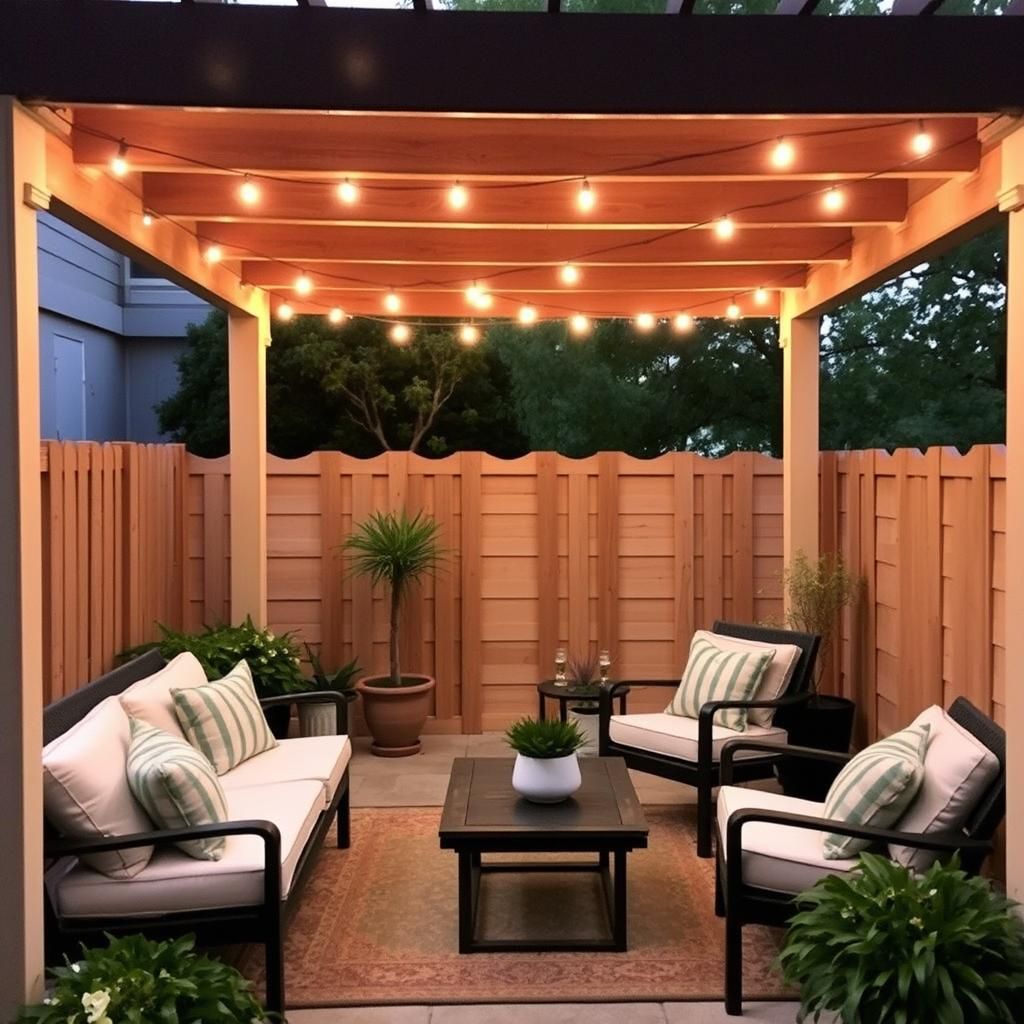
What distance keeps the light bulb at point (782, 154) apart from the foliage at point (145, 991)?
10.2ft

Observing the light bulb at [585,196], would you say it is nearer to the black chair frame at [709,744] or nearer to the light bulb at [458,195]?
the light bulb at [458,195]

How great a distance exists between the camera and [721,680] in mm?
5684

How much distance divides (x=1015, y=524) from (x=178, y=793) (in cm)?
254

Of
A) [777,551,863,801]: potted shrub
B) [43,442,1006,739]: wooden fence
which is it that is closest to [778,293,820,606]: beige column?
[777,551,863,801]: potted shrub

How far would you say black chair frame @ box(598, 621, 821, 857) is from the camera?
512cm

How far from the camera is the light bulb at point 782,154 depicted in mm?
3986

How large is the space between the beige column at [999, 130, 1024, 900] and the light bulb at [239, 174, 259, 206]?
258 centimetres

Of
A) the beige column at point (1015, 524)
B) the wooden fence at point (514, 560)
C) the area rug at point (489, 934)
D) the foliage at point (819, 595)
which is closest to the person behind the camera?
the beige column at point (1015, 524)

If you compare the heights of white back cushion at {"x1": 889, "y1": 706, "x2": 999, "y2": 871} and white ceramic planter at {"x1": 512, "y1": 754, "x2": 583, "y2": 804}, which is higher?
white back cushion at {"x1": 889, "y1": 706, "x2": 999, "y2": 871}

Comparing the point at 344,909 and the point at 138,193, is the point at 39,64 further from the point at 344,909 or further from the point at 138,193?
the point at 344,909

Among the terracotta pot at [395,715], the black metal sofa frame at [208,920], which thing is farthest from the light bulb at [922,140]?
the terracotta pot at [395,715]

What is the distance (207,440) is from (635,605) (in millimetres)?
7769

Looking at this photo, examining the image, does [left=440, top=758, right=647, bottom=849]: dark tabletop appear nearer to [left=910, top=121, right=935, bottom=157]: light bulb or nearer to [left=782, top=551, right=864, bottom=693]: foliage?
[left=782, top=551, right=864, bottom=693]: foliage

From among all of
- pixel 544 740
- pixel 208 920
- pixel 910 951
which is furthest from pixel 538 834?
pixel 910 951
